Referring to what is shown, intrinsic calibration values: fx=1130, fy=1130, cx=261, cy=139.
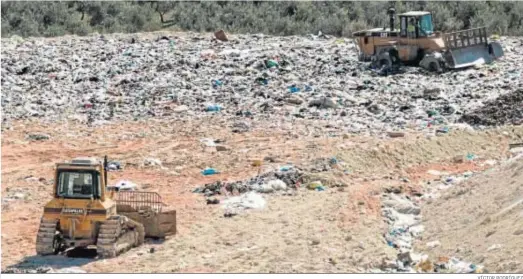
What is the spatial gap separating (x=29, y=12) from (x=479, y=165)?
868 inches

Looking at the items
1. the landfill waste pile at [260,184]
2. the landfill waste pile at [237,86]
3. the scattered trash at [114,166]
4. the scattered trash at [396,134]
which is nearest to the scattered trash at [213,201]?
the landfill waste pile at [260,184]

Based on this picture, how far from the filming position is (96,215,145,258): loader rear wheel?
41.9 ft

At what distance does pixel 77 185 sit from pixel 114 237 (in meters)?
0.73

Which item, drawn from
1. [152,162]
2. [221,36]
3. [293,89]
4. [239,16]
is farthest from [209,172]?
[239,16]

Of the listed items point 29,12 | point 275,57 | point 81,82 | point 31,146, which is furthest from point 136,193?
point 29,12

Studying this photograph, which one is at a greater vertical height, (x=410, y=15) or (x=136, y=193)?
(x=410, y=15)

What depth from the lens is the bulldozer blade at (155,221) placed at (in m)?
13.8

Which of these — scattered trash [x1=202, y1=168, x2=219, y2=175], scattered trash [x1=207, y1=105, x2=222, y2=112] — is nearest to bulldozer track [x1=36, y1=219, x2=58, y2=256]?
scattered trash [x1=202, y1=168, x2=219, y2=175]

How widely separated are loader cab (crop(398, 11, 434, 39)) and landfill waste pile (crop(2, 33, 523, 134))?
0.94 metres

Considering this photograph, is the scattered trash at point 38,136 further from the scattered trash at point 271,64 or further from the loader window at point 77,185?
the loader window at point 77,185

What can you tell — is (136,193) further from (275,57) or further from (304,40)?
(304,40)

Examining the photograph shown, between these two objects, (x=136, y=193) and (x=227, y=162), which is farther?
(x=227, y=162)

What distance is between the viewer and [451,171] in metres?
18.0

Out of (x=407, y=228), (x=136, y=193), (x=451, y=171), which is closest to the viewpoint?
(x=407, y=228)
